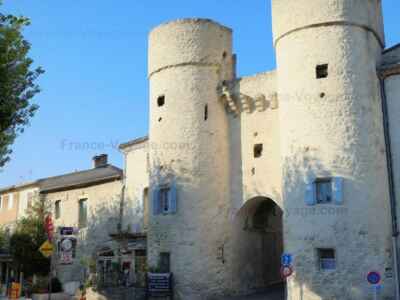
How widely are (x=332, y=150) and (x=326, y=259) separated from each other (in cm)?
370

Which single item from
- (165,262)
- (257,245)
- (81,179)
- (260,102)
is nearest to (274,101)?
(260,102)

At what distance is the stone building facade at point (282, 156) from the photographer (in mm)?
17625

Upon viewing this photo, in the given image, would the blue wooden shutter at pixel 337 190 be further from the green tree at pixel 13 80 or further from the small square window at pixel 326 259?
the green tree at pixel 13 80

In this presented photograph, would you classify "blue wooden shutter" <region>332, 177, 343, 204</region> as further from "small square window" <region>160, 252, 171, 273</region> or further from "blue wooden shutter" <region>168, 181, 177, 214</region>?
"small square window" <region>160, 252, 171, 273</region>

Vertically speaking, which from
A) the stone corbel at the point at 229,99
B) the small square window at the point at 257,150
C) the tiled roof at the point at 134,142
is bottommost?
the small square window at the point at 257,150

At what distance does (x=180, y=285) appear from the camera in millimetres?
20531

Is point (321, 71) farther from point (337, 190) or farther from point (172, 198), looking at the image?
point (172, 198)

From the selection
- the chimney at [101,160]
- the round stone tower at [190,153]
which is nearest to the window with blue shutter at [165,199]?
the round stone tower at [190,153]

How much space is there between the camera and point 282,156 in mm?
19297

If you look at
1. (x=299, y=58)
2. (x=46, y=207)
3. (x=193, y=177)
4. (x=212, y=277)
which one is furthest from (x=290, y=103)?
(x=46, y=207)

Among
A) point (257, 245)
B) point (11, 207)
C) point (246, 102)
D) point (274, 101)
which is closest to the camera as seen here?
point (274, 101)

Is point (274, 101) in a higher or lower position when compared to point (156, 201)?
higher

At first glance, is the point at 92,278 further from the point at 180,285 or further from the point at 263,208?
the point at 263,208

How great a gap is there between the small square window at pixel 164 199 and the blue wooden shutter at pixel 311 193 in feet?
20.2
